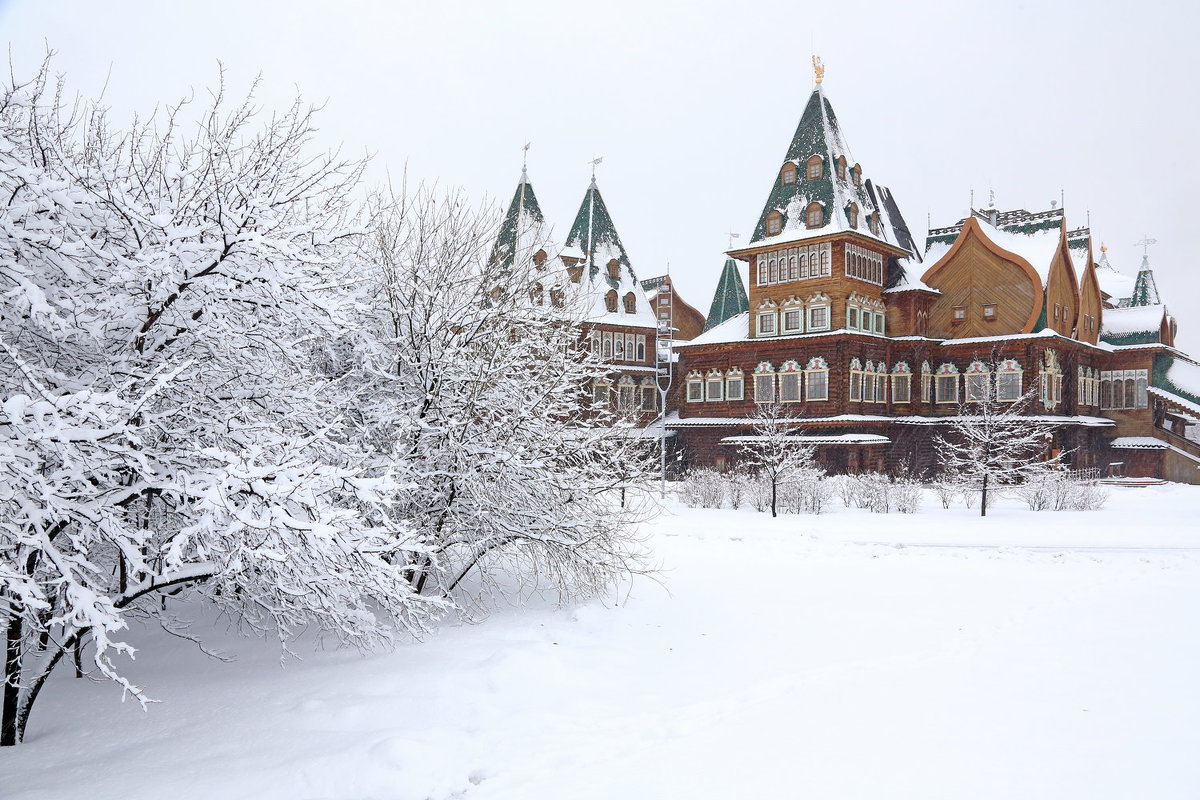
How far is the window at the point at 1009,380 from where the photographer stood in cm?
3338

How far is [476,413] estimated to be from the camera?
9523 mm

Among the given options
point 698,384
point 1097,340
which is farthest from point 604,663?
point 1097,340

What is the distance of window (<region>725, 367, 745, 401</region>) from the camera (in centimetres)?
3719

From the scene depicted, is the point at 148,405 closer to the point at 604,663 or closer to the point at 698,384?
the point at 604,663

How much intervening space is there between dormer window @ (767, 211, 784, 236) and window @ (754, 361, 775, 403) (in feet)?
18.6

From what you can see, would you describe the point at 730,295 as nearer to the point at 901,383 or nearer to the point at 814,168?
the point at 814,168

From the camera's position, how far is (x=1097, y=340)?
38.5 meters

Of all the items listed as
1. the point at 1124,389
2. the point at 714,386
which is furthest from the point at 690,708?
the point at 1124,389

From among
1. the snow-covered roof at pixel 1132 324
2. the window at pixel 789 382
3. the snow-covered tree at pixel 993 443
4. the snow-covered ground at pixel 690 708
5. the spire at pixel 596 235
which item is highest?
the spire at pixel 596 235

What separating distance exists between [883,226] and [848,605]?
95.4 feet

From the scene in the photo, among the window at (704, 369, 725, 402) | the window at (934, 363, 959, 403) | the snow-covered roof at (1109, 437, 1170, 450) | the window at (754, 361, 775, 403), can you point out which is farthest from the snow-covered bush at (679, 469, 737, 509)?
the snow-covered roof at (1109, 437, 1170, 450)

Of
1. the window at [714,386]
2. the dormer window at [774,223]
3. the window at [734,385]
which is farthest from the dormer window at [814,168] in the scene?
the window at [714,386]

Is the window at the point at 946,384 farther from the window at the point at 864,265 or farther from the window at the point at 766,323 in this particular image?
the window at the point at 766,323

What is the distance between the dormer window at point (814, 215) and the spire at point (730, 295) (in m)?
20.1
